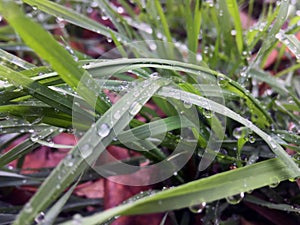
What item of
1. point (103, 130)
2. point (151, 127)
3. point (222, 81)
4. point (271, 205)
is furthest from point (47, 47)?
point (271, 205)

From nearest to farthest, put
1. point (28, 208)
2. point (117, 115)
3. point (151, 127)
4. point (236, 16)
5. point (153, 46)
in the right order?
1. point (28, 208)
2. point (117, 115)
3. point (151, 127)
4. point (236, 16)
5. point (153, 46)

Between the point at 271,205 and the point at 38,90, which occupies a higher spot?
the point at 38,90

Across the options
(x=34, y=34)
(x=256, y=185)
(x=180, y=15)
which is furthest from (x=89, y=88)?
(x=180, y=15)

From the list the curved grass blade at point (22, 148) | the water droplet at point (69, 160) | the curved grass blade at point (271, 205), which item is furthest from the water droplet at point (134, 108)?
the curved grass blade at point (271, 205)

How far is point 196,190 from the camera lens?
0.49 m

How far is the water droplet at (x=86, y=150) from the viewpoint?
50 cm

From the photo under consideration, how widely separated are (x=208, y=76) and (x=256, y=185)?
0.23 metres

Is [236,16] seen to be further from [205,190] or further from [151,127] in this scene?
[205,190]

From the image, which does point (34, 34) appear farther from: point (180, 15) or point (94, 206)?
point (180, 15)

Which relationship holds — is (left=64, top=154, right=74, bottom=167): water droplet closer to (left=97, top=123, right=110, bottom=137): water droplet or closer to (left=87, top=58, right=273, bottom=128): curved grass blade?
(left=97, top=123, right=110, bottom=137): water droplet

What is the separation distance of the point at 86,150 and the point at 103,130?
0.13 ft

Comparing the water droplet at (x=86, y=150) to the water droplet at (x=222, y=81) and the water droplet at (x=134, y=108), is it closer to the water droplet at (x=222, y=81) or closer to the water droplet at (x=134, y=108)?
the water droplet at (x=134, y=108)

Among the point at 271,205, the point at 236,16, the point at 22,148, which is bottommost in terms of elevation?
the point at 271,205

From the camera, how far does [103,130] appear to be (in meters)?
0.53
